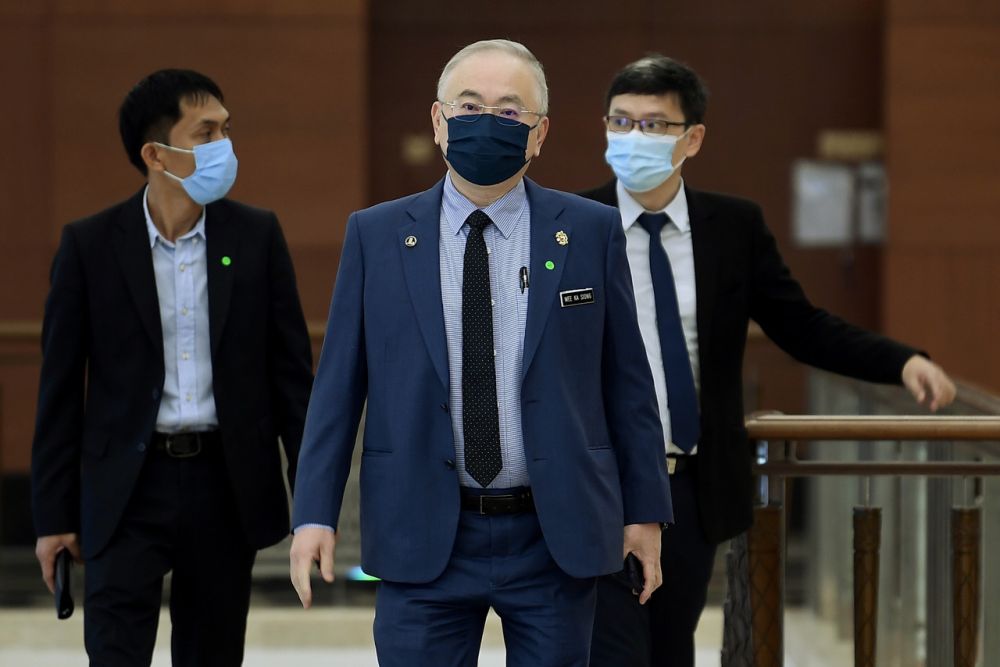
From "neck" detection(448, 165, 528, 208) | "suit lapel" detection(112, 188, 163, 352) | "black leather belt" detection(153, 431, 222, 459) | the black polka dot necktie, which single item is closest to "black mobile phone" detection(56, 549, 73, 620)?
"black leather belt" detection(153, 431, 222, 459)

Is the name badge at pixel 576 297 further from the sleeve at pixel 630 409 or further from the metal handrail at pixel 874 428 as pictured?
the metal handrail at pixel 874 428

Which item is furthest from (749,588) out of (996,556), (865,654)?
(996,556)

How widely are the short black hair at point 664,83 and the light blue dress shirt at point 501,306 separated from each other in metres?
0.93

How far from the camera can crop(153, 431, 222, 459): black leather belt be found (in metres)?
3.52

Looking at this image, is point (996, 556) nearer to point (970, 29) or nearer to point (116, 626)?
point (116, 626)

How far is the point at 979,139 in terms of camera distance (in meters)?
8.70

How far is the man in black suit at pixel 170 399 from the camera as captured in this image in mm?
3508

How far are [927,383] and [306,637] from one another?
3.72 m

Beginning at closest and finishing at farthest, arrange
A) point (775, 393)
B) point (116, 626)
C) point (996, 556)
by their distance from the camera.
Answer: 1. point (116, 626)
2. point (996, 556)
3. point (775, 393)

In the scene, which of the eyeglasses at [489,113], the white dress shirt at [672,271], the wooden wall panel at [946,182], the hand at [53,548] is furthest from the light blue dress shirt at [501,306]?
the wooden wall panel at [946,182]

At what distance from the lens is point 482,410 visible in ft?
8.98

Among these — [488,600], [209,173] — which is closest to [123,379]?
[209,173]

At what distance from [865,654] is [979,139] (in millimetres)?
5275

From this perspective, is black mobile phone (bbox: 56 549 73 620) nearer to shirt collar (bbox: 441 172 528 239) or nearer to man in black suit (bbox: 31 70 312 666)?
man in black suit (bbox: 31 70 312 666)
